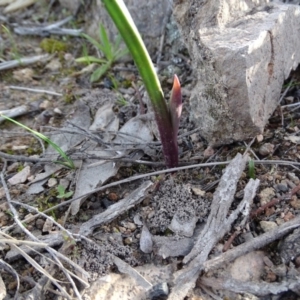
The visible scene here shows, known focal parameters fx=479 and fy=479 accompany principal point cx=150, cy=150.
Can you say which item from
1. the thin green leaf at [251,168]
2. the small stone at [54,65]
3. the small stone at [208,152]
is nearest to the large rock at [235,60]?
the small stone at [208,152]

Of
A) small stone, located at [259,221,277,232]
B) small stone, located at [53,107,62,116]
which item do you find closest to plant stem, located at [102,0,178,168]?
small stone, located at [259,221,277,232]

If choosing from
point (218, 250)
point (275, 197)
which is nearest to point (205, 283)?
point (218, 250)

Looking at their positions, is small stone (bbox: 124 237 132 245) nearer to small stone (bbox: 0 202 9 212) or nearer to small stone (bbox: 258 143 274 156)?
small stone (bbox: 0 202 9 212)

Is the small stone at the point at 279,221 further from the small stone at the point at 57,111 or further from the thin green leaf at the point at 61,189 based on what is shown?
the small stone at the point at 57,111

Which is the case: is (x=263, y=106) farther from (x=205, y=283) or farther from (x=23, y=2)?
(x=23, y=2)

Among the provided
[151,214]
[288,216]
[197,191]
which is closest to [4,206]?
[151,214]
